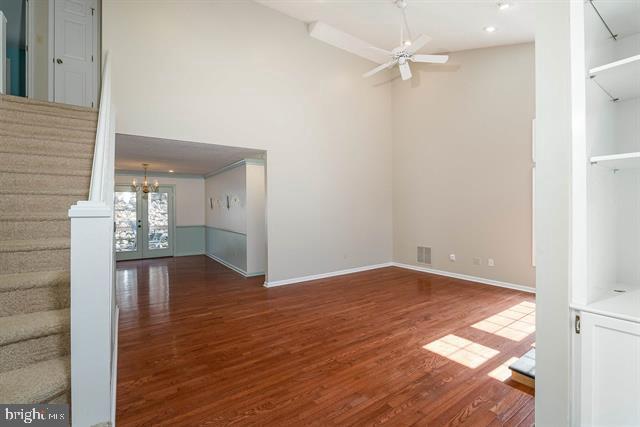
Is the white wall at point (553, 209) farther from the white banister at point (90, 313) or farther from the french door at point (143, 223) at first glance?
the french door at point (143, 223)

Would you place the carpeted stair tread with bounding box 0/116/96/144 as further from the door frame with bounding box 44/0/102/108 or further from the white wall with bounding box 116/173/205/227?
the white wall with bounding box 116/173/205/227

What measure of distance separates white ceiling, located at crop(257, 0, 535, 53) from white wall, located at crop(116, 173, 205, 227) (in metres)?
6.04

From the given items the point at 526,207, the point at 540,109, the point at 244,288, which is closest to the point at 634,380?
the point at 540,109

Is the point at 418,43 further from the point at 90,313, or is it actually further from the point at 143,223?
the point at 143,223

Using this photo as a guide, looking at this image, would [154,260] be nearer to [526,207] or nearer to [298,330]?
[298,330]

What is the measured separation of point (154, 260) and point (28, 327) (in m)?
7.80

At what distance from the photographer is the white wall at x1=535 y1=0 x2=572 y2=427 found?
1520 millimetres

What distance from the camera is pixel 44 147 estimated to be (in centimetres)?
310

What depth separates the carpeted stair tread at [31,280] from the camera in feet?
5.90

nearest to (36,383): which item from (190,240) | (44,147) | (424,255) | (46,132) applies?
(44,147)

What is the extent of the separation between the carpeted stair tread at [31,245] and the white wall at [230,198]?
4.21 meters

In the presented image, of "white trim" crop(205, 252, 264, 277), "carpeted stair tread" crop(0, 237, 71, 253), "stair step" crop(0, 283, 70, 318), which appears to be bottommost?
"white trim" crop(205, 252, 264, 277)

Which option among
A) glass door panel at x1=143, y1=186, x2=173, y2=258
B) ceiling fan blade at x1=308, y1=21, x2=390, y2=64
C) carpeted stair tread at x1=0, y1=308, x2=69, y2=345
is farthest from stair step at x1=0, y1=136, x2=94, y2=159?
glass door panel at x1=143, y1=186, x2=173, y2=258

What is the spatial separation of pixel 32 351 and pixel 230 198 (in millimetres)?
5892
